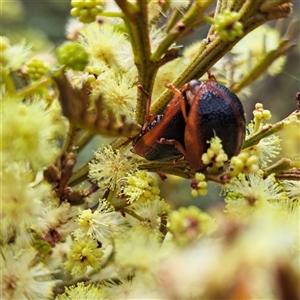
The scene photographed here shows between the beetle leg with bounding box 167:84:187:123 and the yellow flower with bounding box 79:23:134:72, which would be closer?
the beetle leg with bounding box 167:84:187:123

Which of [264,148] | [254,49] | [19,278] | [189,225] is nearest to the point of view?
[189,225]

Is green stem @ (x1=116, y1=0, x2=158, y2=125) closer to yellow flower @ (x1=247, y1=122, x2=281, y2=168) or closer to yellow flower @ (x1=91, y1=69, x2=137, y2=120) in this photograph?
yellow flower @ (x1=91, y1=69, x2=137, y2=120)

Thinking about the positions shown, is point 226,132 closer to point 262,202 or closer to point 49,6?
point 262,202

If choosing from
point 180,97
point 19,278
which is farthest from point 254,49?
point 19,278

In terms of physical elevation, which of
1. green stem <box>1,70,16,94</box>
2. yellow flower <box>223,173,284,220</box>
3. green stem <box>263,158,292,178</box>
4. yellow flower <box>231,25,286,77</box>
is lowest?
yellow flower <box>231,25,286,77</box>

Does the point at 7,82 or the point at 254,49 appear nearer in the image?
the point at 7,82

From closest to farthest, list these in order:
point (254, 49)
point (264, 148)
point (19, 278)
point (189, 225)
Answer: point (189, 225)
point (19, 278)
point (264, 148)
point (254, 49)

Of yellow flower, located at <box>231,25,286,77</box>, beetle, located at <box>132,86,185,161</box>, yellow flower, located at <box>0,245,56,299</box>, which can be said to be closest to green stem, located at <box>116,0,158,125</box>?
beetle, located at <box>132,86,185,161</box>

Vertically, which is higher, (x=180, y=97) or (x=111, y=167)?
(x=180, y=97)

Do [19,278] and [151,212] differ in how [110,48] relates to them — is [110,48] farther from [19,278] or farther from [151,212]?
[19,278]
